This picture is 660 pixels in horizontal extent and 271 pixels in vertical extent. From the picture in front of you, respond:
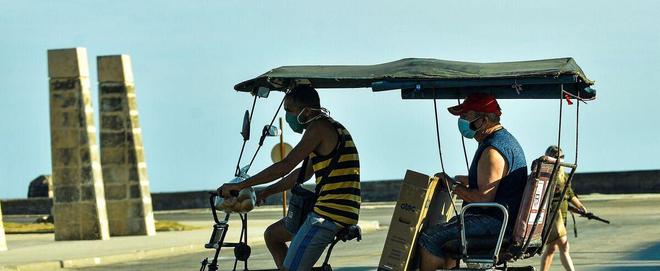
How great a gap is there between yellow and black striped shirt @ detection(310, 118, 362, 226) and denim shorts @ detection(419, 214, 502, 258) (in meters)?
0.47

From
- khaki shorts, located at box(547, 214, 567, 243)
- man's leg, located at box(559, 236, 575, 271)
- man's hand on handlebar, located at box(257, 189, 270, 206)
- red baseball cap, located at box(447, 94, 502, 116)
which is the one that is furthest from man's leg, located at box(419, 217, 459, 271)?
man's leg, located at box(559, 236, 575, 271)

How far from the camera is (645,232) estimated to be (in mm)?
29297

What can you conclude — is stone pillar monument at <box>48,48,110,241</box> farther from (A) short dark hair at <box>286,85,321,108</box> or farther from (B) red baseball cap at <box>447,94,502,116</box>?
(B) red baseball cap at <box>447,94,502,116</box>

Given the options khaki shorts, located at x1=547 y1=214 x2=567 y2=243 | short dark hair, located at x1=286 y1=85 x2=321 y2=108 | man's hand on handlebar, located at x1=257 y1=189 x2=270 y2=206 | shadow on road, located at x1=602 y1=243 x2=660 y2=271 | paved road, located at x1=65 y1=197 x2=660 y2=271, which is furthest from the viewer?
paved road, located at x1=65 y1=197 x2=660 y2=271

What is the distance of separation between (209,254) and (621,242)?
681cm

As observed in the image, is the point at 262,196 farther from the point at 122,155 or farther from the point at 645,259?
the point at 122,155

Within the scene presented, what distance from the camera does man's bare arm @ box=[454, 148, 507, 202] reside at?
9.81m

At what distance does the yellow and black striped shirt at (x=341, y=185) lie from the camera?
986 cm

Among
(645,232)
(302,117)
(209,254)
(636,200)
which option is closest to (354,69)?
(302,117)

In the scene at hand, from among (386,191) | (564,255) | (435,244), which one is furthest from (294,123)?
(386,191)

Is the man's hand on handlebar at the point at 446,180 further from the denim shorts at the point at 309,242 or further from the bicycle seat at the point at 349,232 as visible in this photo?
the denim shorts at the point at 309,242

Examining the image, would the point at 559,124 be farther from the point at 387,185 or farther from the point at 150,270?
the point at 387,185

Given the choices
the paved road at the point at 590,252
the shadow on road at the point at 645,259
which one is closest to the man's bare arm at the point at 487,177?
the shadow on road at the point at 645,259

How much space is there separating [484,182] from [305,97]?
4.15 feet
